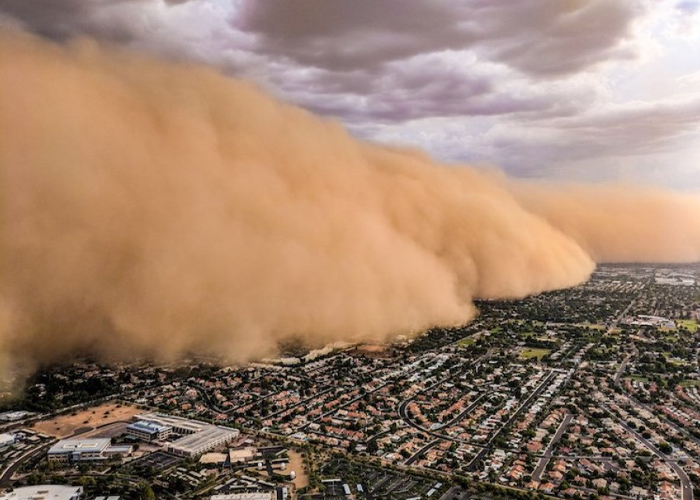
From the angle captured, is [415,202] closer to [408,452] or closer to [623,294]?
[623,294]

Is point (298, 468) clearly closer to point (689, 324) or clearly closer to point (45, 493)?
point (45, 493)

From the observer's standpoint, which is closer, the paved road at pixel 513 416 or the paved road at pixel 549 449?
the paved road at pixel 549 449

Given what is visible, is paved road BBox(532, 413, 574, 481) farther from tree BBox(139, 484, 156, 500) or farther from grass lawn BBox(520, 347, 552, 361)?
tree BBox(139, 484, 156, 500)

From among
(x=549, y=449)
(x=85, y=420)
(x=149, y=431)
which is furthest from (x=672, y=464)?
(x=85, y=420)

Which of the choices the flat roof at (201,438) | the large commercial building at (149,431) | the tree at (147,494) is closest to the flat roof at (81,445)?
the large commercial building at (149,431)

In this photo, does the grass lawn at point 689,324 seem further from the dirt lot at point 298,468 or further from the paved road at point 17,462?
the paved road at point 17,462

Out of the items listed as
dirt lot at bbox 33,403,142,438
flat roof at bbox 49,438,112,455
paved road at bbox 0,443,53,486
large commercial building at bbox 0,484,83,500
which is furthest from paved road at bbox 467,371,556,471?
paved road at bbox 0,443,53,486

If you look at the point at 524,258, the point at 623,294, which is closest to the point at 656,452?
the point at 524,258
